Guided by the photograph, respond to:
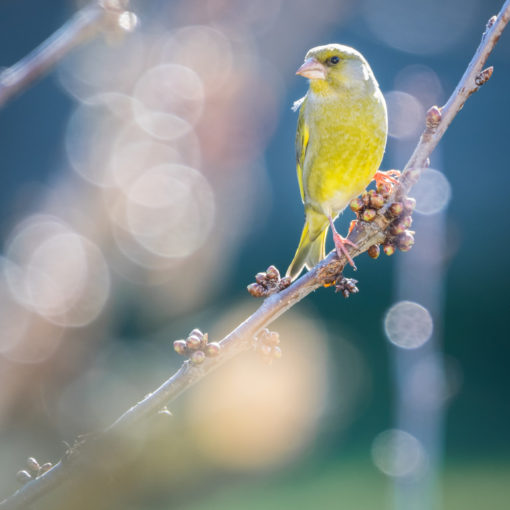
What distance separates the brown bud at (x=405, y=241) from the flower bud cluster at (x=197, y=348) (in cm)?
59

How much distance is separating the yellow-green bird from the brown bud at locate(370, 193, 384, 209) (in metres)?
0.93

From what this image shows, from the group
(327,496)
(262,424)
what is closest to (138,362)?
(262,424)

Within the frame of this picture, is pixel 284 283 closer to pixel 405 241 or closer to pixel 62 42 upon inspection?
pixel 405 241

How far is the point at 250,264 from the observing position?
39.7 ft

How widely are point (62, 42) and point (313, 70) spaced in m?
2.07

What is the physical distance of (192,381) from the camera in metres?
1.48

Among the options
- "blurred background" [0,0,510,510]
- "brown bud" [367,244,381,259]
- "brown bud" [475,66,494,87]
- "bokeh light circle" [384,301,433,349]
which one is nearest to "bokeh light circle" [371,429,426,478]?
"blurred background" [0,0,510,510]

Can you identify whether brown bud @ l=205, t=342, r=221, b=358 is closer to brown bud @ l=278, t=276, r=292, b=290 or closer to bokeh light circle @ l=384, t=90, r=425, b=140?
brown bud @ l=278, t=276, r=292, b=290

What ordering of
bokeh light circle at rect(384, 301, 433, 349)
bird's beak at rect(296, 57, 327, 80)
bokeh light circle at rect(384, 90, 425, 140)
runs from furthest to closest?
1. bokeh light circle at rect(384, 90, 425, 140)
2. bokeh light circle at rect(384, 301, 433, 349)
3. bird's beak at rect(296, 57, 327, 80)

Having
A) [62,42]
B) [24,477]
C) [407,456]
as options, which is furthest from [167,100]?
[62,42]

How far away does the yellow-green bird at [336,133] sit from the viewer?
2.75m

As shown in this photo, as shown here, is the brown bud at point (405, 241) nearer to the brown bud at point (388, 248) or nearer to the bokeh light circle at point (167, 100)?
the brown bud at point (388, 248)

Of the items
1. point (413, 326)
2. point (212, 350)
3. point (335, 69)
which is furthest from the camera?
point (413, 326)

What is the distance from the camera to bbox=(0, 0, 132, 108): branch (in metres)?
0.90
